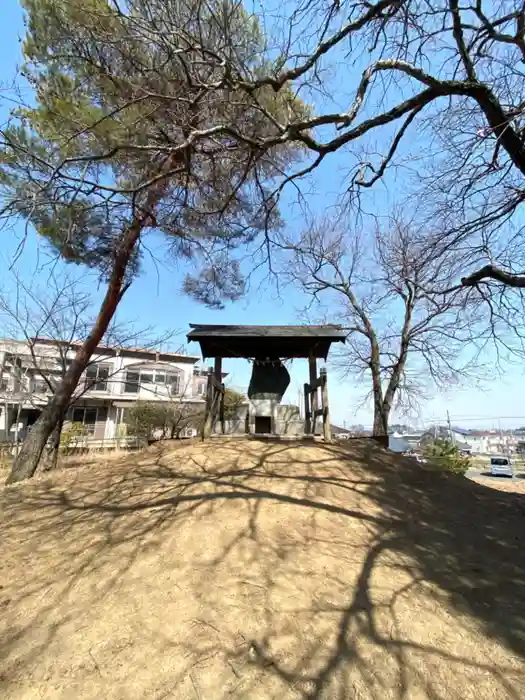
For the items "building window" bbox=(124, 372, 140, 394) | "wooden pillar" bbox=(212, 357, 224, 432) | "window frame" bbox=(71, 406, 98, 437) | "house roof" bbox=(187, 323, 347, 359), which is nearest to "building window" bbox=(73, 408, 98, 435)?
"window frame" bbox=(71, 406, 98, 437)

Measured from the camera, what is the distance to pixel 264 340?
7.60 m

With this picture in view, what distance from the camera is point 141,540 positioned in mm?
3363

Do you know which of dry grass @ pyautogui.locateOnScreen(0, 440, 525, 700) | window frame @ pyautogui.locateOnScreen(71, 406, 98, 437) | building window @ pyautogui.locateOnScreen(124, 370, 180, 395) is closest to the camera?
dry grass @ pyautogui.locateOnScreen(0, 440, 525, 700)

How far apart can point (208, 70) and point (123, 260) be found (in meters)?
4.04

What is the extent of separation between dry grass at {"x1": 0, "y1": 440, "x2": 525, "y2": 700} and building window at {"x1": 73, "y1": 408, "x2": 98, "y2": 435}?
1813cm

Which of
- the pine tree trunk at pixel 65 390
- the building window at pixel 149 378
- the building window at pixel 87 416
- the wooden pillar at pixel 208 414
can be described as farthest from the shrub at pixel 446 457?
the building window at pixel 87 416

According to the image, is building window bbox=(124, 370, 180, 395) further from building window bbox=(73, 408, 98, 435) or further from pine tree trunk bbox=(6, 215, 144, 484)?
pine tree trunk bbox=(6, 215, 144, 484)

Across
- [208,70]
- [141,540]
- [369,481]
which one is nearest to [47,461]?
[141,540]

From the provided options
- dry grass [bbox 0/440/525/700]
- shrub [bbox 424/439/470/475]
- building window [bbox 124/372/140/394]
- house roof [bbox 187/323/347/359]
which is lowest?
dry grass [bbox 0/440/525/700]

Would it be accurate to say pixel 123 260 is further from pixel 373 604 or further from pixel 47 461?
pixel 373 604

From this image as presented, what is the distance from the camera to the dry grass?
6.60 feet

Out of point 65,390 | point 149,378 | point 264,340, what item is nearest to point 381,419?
point 264,340

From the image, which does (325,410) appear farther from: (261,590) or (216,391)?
(261,590)

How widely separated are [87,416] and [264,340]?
60.0ft
